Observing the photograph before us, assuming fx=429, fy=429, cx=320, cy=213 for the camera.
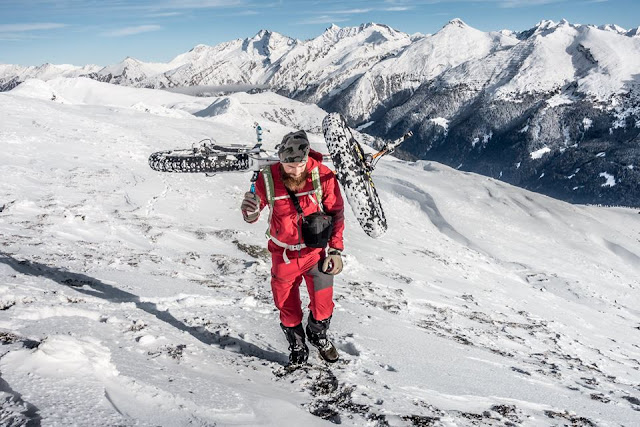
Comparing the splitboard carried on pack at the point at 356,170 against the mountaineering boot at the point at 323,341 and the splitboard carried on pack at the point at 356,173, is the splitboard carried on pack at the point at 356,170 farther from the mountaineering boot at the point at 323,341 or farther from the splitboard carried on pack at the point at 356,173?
the mountaineering boot at the point at 323,341

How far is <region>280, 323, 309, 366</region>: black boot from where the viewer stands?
5.17 m

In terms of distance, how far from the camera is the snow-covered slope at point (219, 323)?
367 cm

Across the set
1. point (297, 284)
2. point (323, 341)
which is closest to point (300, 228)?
point (297, 284)

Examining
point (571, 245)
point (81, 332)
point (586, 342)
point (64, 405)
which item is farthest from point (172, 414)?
point (571, 245)

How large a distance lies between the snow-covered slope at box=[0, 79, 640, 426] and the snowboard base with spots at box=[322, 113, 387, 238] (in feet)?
5.67

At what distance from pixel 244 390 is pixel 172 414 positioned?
900 millimetres

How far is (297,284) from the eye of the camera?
5238 millimetres

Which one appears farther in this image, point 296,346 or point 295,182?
point 296,346

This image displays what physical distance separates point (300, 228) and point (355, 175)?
3329 millimetres

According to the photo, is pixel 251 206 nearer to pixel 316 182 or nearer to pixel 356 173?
pixel 316 182

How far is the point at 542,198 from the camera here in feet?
153

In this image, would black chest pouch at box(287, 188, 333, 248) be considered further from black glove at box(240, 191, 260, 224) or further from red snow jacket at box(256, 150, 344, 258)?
black glove at box(240, 191, 260, 224)

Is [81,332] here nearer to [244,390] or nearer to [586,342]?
[244,390]

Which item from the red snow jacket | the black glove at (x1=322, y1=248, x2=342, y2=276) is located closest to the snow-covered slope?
the black glove at (x1=322, y1=248, x2=342, y2=276)
